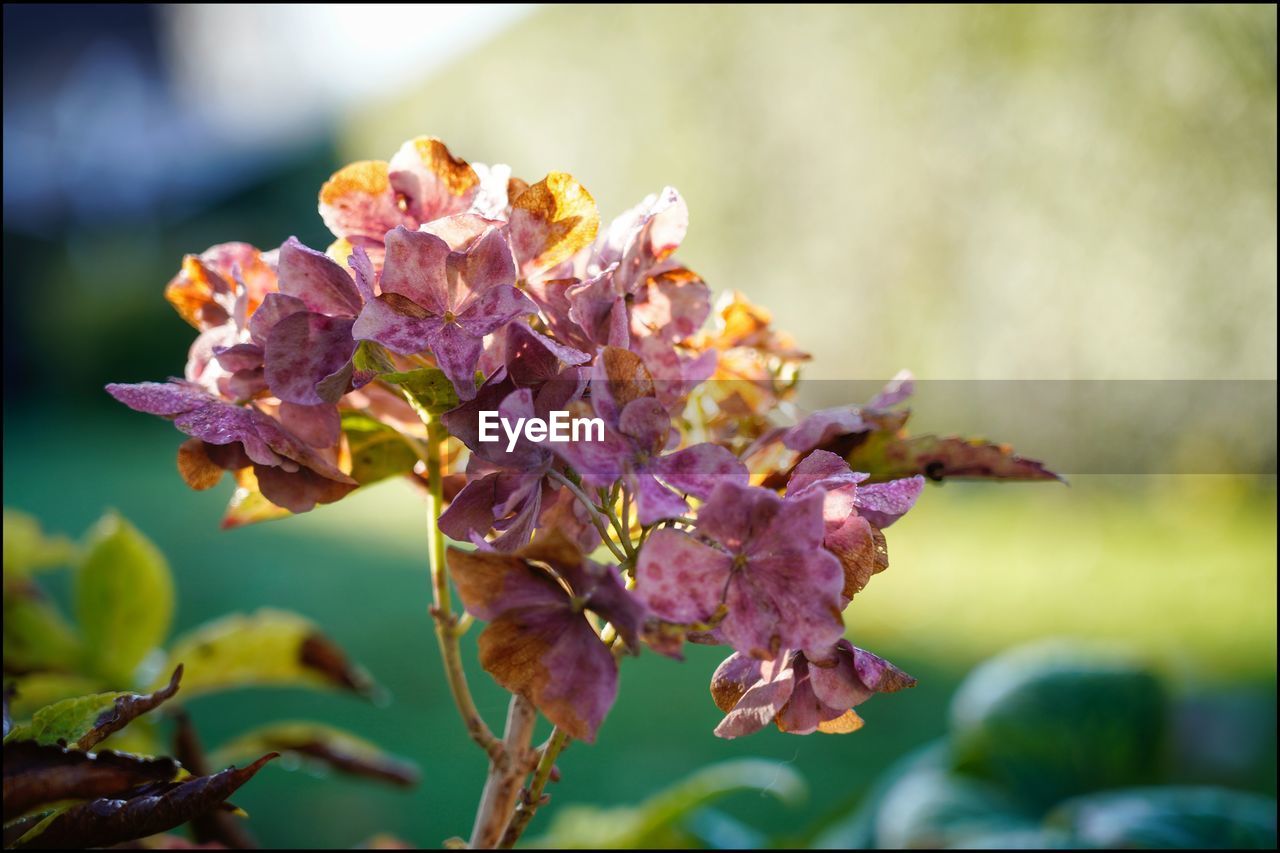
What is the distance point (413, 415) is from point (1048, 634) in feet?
8.12

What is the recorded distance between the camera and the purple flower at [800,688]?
45 centimetres

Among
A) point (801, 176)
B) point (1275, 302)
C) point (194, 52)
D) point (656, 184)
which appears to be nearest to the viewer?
point (1275, 302)

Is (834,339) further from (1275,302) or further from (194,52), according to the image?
(194,52)

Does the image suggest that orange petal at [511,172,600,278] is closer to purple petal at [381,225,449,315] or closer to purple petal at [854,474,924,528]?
purple petal at [381,225,449,315]

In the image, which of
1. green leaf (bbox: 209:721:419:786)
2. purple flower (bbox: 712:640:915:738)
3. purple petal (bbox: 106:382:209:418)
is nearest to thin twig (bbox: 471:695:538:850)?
purple flower (bbox: 712:640:915:738)

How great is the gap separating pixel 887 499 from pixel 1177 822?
2.62 feet

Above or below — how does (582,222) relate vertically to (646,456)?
above

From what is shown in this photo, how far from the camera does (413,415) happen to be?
1.94 feet

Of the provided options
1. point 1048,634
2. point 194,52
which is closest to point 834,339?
point 1048,634

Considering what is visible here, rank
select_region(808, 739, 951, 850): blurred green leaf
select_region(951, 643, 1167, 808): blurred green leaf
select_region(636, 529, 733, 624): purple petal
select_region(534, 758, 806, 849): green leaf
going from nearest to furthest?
select_region(636, 529, 733, 624): purple petal < select_region(534, 758, 806, 849): green leaf < select_region(808, 739, 951, 850): blurred green leaf < select_region(951, 643, 1167, 808): blurred green leaf

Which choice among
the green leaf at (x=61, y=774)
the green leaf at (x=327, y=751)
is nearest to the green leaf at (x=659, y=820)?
the green leaf at (x=327, y=751)

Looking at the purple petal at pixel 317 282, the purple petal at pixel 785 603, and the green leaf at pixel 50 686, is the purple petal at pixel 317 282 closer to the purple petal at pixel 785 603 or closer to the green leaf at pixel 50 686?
the purple petal at pixel 785 603

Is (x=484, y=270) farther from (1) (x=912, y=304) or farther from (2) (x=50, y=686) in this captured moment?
(1) (x=912, y=304)
